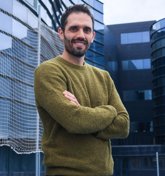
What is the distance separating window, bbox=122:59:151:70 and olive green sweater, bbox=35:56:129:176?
46165 mm

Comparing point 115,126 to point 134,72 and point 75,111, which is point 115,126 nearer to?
point 75,111

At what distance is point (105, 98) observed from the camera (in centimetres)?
253

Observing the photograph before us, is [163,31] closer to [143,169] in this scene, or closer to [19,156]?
[143,169]

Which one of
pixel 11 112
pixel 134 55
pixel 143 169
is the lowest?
pixel 143 169

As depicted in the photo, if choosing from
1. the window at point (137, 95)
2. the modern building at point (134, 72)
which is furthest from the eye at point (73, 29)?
the window at point (137, 95)

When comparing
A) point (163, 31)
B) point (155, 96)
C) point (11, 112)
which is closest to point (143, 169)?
point (155, 96)

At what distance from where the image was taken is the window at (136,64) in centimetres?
4831

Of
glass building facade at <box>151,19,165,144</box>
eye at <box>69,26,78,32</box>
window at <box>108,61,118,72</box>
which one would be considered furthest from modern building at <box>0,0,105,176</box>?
window at <box>108,61,118,72</box>

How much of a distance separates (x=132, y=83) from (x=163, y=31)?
32.4 ft

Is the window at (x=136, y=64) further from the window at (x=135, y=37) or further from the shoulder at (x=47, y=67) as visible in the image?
the shoulder at (x=47, y=67)

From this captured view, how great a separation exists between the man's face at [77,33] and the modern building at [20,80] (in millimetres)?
7295

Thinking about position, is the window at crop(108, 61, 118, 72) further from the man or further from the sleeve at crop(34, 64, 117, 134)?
the sleeve at crop(34, 64, 117, 134)

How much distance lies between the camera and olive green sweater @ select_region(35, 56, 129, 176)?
89.7 inches

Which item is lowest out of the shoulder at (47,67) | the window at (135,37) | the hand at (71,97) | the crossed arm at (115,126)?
the crossed arm at (115,126)
